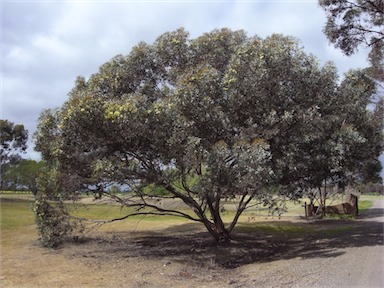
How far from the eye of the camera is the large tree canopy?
12766 mm

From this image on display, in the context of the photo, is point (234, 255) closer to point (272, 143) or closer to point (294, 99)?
point (272, 143)

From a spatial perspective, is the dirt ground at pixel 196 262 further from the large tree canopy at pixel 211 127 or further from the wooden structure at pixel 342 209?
the wooden structure at pixel 342 209

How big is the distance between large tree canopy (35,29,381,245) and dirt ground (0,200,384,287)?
6.38 feet

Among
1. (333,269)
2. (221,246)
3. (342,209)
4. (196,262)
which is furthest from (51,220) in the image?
(342,209)

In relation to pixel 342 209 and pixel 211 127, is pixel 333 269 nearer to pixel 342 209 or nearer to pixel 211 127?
pixel 211 127

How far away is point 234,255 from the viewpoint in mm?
14969

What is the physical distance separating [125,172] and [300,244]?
7.85m

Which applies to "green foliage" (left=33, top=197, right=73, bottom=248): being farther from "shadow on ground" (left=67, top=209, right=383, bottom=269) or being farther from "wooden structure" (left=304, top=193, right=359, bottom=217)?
"wooden structure" (left=304, top=193, right=359, bottom=217)

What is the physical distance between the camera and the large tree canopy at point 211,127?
12766 mm

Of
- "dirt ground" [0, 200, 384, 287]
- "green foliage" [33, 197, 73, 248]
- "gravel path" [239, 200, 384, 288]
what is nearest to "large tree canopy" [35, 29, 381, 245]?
"green foliage" [33, 197, 73, 248]

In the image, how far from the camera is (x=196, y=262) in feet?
45.0

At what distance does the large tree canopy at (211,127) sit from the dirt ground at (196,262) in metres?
1.94

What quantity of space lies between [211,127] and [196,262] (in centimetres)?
447

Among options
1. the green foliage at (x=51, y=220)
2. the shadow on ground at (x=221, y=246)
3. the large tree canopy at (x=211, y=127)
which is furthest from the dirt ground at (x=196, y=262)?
the large tree canopy at (x=211, y=127)
